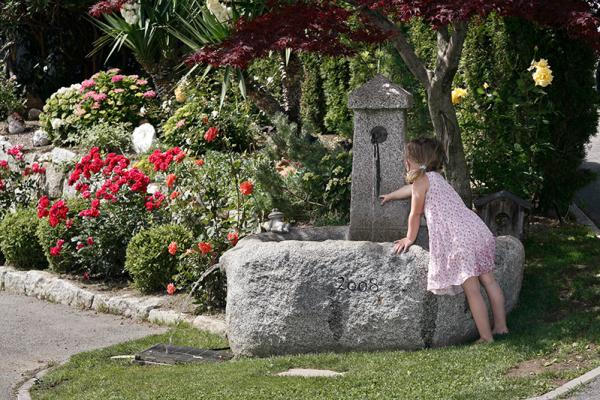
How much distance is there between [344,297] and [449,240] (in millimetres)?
792

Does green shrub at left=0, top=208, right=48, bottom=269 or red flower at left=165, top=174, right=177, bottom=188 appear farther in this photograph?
green shrub at left=0, top=208, right=48, bottom=269

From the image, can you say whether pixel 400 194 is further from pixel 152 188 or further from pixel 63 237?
pixel 63 237

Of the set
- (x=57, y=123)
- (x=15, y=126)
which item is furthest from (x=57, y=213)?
(x=15, y=126)

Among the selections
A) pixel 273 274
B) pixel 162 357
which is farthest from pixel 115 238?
pixel 273 274

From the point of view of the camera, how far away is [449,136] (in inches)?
336

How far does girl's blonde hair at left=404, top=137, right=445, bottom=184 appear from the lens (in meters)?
7.08

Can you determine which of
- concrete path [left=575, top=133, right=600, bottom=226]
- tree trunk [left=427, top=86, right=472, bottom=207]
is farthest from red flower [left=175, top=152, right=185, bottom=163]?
concrete path [left=575, top=133, right=600, bottom=226]

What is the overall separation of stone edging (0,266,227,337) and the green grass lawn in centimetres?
54

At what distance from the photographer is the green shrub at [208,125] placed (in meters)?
12.4

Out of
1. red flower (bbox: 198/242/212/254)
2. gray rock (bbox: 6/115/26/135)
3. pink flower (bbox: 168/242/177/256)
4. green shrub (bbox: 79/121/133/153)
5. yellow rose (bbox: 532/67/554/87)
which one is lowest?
pink flower (bbox: 168/242/177/256)

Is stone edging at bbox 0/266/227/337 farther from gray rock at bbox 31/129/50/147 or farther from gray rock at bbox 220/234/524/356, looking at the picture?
gray rock at bbox 31/129/50/147

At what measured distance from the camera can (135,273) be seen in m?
9.38

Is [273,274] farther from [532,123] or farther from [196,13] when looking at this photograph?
[196,13]

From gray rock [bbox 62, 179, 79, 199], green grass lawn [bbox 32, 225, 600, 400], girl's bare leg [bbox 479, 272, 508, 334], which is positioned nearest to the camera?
green grass lawn [bbox 32, 225, 600, 400]
